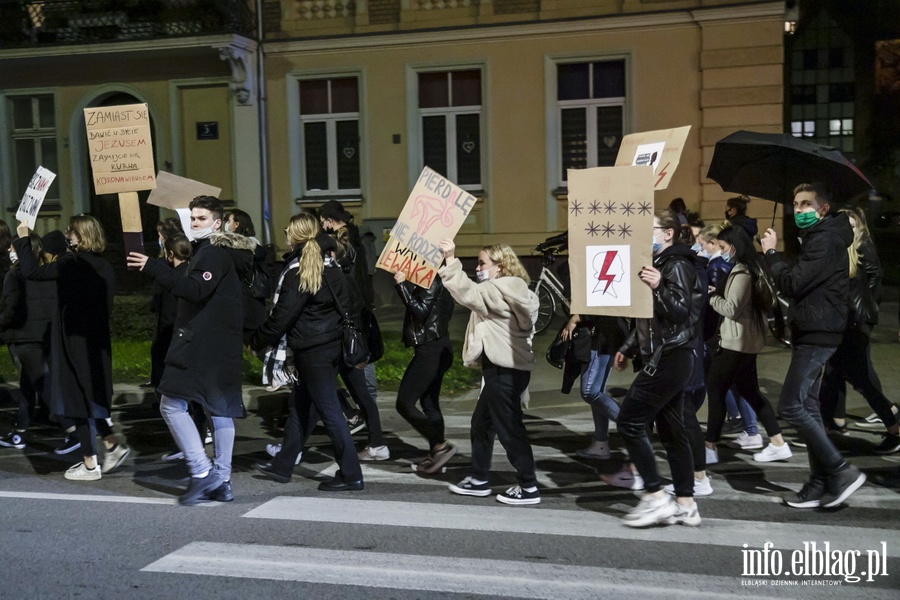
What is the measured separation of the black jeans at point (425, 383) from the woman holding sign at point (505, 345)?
0.84 metres

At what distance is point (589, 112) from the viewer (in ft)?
53.3

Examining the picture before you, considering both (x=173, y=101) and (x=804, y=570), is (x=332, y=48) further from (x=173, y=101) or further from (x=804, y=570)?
(x=804, y=570)

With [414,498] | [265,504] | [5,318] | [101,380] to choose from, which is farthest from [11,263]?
[414,498]

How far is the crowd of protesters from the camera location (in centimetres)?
568

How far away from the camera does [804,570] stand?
4.81m

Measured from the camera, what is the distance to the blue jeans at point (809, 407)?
587 cm

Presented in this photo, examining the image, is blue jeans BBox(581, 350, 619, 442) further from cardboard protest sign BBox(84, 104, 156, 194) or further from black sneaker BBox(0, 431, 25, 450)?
black sneaker BBox(0, 431, 25, 450)

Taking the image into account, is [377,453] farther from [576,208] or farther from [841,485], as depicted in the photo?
[841,485]

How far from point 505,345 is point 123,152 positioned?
291cm

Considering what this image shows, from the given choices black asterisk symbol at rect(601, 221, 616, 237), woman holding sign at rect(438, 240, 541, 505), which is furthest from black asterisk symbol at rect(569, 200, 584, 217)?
woman holding sign at rect(438, 240, 541, 505)

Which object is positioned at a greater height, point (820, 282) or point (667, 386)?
point (820, 282)

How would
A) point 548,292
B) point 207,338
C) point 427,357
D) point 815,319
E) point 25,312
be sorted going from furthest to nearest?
point 548,292 < point 25,312 < point 427,357 < point 207,338 < point 815,319

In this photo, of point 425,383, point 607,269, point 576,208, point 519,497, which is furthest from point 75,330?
point 607,269

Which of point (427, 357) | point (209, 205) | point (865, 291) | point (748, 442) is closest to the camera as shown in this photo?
point (209, 205)
